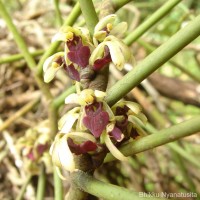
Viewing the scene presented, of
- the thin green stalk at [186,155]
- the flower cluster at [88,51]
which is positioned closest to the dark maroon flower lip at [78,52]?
the flower cluster at [88,51]

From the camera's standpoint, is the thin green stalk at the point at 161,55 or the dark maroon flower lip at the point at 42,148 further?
the dark maroon flower lip at the point at 42,148

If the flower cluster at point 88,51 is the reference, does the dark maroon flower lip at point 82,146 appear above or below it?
below

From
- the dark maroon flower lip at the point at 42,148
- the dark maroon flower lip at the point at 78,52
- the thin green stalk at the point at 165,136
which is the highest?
the dark maroon flower lip at the point at 78,52

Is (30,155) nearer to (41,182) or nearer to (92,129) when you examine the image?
(41,182)

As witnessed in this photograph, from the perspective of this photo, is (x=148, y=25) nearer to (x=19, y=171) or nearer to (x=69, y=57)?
(x=69, y=57)

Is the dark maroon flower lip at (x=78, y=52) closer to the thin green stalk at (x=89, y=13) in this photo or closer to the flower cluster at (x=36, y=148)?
the thin green stalk at (x=89, y=13)

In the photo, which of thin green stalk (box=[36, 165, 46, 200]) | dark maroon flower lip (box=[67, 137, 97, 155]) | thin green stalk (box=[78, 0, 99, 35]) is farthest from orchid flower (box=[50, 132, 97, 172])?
thin green stalk (box=[36, 165, 46, 200])

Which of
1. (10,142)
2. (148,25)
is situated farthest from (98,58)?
(10,142)
